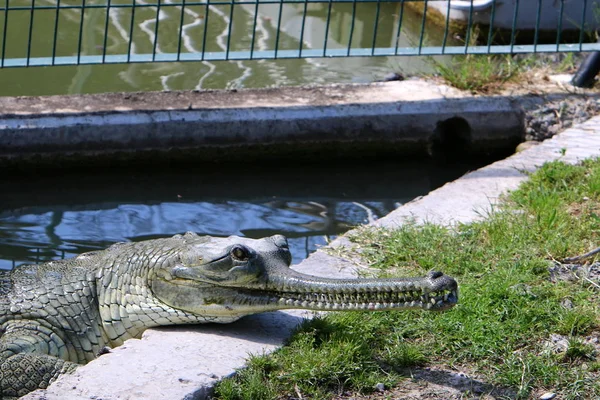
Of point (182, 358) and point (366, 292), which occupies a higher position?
point (366, 292)

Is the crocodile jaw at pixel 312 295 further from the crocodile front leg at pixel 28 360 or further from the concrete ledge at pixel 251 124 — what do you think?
the concrete ledge at pixel 251 124

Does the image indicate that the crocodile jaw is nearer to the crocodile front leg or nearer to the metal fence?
the crocodile front leg

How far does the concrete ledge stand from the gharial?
222cm

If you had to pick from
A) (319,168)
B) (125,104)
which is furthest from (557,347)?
(125,104)

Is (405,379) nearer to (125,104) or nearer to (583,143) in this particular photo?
(583,143)

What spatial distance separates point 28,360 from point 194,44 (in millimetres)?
6363

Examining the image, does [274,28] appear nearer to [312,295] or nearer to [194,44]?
[194,44]

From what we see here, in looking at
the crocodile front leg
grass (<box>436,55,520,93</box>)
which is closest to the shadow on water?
grass (<box>436,55,520,93</box>)

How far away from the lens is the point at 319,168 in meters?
7.02

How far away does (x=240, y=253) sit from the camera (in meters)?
3.83

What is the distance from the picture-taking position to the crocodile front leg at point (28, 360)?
3.86 metres

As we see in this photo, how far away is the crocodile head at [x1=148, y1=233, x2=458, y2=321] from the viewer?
351cm

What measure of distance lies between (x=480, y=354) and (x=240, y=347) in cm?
99

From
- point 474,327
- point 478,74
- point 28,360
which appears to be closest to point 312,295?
point 474,327
